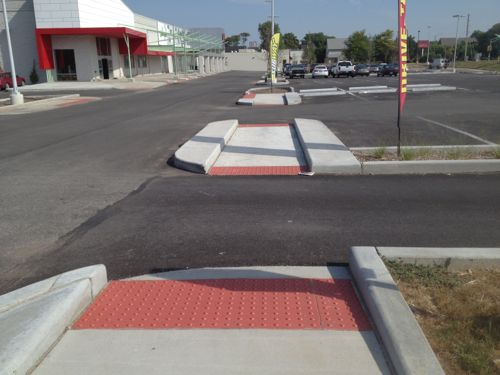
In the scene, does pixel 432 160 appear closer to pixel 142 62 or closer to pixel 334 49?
pixel 142 62

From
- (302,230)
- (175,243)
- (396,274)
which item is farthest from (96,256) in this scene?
(396,274)

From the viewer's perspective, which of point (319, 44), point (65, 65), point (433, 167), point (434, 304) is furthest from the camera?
point (319, 44)

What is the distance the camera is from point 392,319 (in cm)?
337

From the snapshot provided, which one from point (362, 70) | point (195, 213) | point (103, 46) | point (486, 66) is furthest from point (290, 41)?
point (195, 213)

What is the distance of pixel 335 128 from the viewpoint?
14242 mm

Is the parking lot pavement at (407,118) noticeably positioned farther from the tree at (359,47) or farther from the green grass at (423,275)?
the tree at (359,47)

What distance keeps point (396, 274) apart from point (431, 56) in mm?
141986

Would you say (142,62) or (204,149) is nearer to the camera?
(204,149)

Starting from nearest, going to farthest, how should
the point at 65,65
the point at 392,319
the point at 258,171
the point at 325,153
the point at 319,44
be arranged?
the point at 392,319 → the point at 258,171 → the point at 325,153 → the point at 65,65 → the point at 319,44

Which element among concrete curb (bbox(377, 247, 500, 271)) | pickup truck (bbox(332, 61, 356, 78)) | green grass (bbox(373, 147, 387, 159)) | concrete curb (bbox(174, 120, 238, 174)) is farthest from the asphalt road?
pickup truck (bbox(332, 61, 356, 78))

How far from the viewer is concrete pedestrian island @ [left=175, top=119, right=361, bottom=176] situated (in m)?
9.02

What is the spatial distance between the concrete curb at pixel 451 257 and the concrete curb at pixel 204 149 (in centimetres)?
521

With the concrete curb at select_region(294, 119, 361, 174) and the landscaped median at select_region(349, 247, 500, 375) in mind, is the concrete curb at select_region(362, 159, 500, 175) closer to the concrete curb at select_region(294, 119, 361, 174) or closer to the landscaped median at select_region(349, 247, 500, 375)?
the concrete curb at select_region(294, 119, 361, 174)

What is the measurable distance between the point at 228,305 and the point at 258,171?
5.32 m
